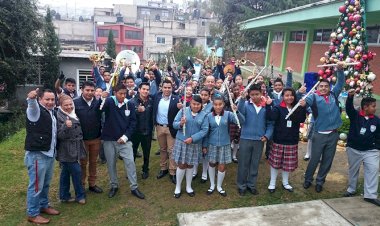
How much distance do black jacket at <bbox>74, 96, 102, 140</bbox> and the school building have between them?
22.4 feet

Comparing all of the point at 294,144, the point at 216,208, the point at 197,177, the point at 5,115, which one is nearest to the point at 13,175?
the point at 197,177

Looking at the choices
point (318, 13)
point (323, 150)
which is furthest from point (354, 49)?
point (323, 150)

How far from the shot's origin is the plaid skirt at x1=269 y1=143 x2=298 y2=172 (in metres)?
5.37

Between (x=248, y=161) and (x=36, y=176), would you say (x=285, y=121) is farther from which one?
(x=36, y=176)

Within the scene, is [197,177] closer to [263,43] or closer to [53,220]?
[53,220]

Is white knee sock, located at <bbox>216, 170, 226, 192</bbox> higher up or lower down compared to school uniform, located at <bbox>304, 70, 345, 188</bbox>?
lower down

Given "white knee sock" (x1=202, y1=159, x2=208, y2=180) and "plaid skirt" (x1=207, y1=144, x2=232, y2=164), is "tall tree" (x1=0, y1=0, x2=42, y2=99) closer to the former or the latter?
"white knee sock" (x1=202, y1=159, x2=208, y2=180)

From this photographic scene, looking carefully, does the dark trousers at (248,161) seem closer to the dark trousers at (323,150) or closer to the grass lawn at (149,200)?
the grass lawn at (149,200)

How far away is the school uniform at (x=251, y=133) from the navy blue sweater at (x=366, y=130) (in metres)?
1.24

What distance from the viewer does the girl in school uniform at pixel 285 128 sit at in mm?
5273

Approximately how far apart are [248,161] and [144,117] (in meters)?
1.99

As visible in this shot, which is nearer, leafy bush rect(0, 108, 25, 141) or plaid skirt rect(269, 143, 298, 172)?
plaid skirt rect(269, 143, 298, 172)

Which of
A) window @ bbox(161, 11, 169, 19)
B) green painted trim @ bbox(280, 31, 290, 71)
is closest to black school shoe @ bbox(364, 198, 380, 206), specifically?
green painted trim @ bbox(280, 31, 290, 71)

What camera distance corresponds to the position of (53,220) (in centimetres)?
497
